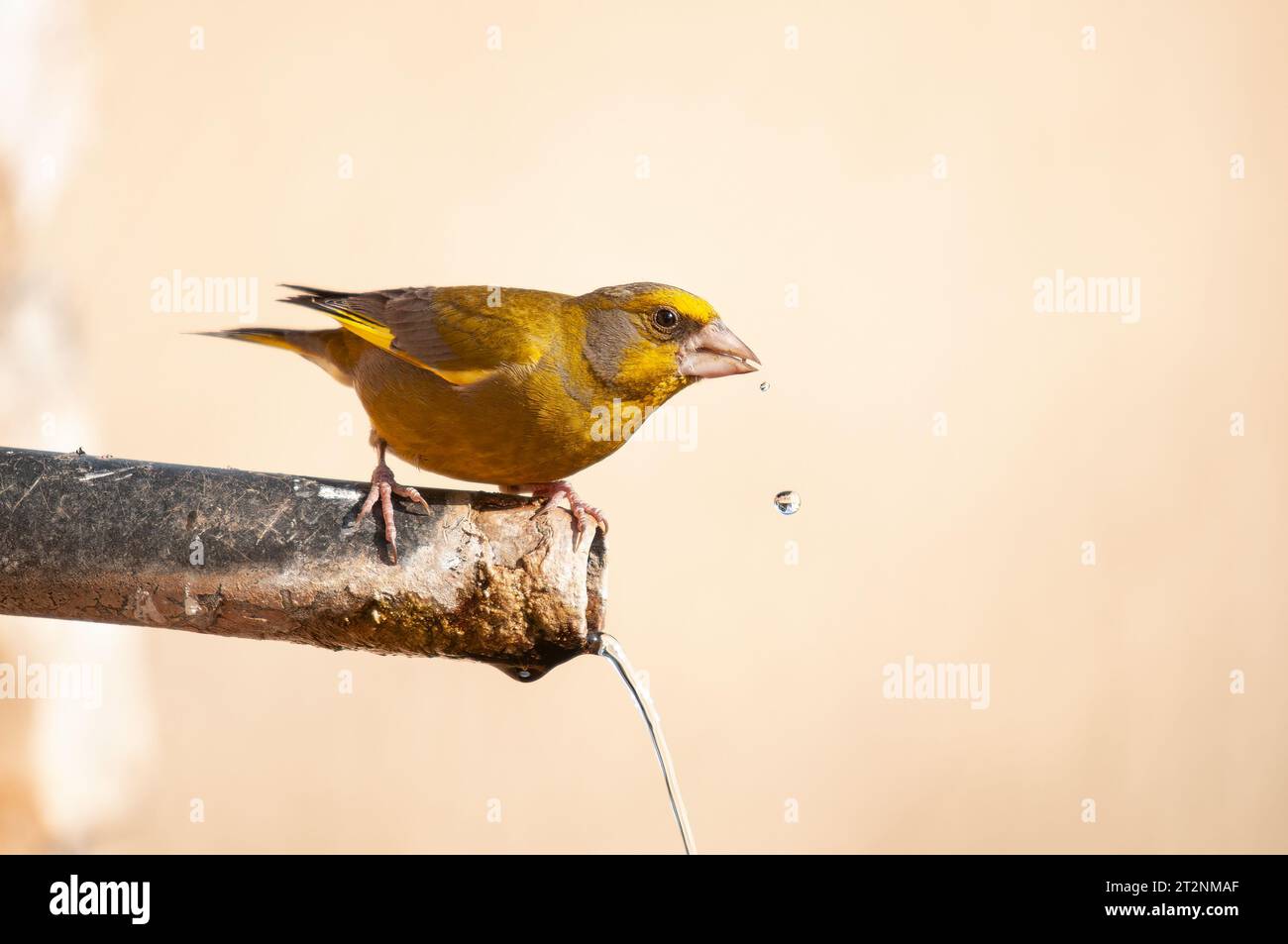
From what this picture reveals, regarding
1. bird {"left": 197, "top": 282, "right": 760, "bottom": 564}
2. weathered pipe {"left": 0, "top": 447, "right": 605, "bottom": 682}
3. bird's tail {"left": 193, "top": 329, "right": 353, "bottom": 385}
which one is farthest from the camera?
bird's tail {"left": 193, "top": 329, "right": 353, "bottom": 385}

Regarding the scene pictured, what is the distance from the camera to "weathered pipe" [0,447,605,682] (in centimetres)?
233

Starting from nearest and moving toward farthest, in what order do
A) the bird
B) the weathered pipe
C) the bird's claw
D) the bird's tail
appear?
the weathered pipe, the bird's claw, the bird, the bird's tail

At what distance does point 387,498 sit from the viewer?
2424 millimetres

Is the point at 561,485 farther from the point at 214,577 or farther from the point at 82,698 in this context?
the point at 82,698

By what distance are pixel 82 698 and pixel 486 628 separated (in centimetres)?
362

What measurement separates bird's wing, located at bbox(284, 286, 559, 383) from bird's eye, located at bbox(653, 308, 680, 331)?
26 centimetres

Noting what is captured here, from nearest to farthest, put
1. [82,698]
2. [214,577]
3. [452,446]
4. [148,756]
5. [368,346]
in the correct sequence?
[214,577] < [452,446] < [368,346] < [82,698] < [148,756]

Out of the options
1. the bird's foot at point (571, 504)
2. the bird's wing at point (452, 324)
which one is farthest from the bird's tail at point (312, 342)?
the bird's foot at point (571, 504)

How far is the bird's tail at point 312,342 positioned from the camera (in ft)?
11.0

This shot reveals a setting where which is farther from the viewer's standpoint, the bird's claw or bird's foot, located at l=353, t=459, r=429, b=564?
the bird's claw

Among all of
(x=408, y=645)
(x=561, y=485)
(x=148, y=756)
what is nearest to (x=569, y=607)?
(x=408, y=645)

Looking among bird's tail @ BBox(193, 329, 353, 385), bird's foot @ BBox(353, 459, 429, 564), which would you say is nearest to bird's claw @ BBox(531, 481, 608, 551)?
bird's foot @ BBox(353, 459, 429, 564)

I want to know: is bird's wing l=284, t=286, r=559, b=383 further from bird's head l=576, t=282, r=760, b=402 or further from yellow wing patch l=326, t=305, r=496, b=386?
bird's head l=576, t=282, r=760, b=402

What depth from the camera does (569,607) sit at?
238cm
